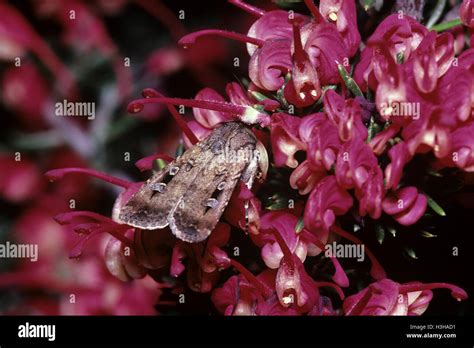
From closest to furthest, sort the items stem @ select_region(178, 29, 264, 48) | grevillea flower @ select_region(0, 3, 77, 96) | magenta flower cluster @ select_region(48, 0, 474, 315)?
1. magenta flower cluster @ select_region(48, 0, 474, 315)
2. stem @ select_region(178, 29, 264, 48)
3. grevillea flower @ select_region(0, 3, 77, 96)

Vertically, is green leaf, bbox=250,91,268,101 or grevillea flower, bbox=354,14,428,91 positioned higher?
grevillea flower, bbox=354,14,428,91

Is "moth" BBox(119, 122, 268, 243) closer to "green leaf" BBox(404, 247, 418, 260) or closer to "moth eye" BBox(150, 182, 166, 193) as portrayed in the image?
"moth eye" BBox(150, 182, 166, 193)

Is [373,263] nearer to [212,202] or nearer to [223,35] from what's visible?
[212,202]

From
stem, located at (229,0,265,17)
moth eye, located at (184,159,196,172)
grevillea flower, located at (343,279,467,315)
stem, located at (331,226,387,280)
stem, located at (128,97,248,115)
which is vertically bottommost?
grevillea flower, located at (343,279,467,315)

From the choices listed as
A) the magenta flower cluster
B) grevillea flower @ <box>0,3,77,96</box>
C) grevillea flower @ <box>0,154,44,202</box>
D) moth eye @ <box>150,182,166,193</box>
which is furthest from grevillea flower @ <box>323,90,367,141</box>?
grevillea flower @ <box>0,154,44,202</box>

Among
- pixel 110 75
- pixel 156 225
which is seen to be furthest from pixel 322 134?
pixel 110 75

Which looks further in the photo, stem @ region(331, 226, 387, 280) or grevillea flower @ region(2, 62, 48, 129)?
grevillea flower @ region(2, 62, 48, 129)
